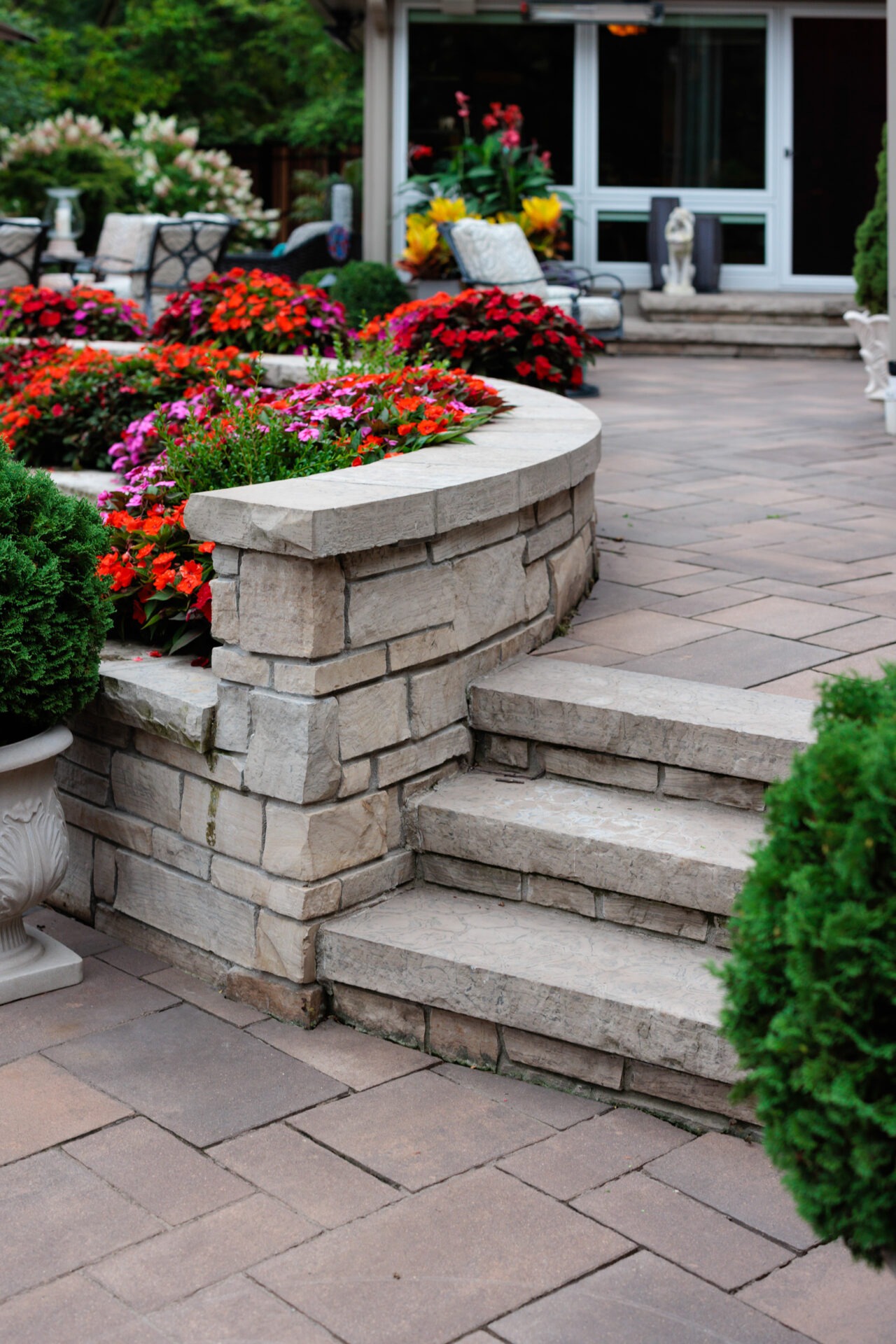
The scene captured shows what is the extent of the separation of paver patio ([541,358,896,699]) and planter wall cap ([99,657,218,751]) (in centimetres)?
91

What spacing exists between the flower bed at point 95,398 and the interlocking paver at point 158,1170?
9.74ft

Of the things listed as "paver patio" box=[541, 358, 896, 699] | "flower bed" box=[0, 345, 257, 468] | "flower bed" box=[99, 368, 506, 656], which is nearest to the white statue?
"paver patio" box=[541, 358, 896, 699]

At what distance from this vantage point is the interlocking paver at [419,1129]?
2.37 meters

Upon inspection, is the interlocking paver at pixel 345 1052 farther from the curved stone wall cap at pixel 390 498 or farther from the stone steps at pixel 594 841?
the curved stone wall cap at pixel 390 498

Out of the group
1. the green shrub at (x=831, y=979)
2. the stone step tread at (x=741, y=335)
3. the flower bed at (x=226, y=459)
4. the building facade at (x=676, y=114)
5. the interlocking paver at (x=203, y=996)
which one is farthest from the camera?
the building facade at (x=676, y=114)

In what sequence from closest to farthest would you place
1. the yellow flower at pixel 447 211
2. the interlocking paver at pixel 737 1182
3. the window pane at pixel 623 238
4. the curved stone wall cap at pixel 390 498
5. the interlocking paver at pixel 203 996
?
the interlocking paver at pixel 737 1182
the curved stone wall cap at pixel 390 498
the interlocking paver at pixel 203 996
the yellow flower at pixel 447 211
the window pane at pixel 623 238

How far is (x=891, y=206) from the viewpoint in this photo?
6.29 metres

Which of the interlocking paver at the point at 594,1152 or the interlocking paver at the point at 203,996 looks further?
the interlocking paver at the point at 203,996

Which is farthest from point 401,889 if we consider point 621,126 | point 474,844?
point 621,126

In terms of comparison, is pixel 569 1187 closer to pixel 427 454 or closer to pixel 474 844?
pixel 474 844

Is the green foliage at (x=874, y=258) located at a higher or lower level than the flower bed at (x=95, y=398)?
higher

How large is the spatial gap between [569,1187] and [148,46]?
23.0 metres

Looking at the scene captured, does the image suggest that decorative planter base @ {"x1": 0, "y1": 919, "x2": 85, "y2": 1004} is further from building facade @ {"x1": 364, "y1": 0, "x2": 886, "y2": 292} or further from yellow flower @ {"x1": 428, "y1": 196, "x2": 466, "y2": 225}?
building facade @ {"x1": 364, "y1": 0, "x2": 886, "y2": 292}

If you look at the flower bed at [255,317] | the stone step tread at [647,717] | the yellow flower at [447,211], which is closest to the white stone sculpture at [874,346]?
the flower bed at [255,317]
